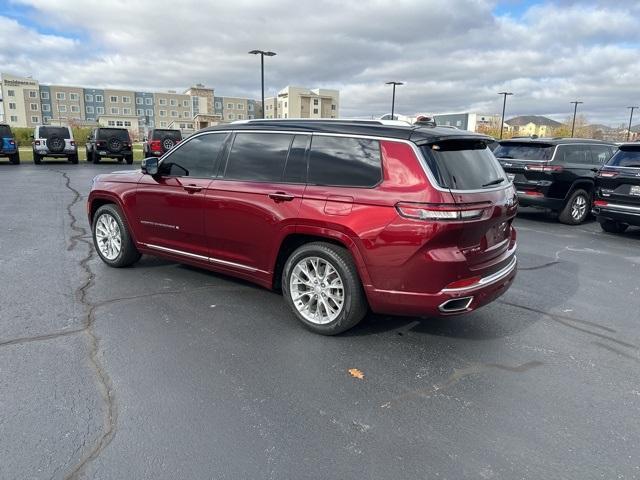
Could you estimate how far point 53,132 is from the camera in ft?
76.1

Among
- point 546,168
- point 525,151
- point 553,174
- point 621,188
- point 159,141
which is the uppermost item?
point 159,141

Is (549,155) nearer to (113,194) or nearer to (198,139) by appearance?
(198,139)

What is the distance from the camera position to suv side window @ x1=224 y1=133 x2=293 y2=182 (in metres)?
4.19

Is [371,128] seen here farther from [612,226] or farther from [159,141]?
[159,141]

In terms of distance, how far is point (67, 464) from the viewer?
2.39 metres

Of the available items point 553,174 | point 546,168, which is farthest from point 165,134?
point 553,174

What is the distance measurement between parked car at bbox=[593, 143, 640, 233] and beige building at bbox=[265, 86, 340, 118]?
8063 centimetres

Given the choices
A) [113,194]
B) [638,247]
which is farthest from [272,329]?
[638,247]

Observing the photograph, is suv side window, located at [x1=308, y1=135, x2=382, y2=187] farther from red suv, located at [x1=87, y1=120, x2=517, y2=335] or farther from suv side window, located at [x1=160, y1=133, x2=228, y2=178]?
suv side window, located at [x1=160, y1=133, x2=228, y2=178]

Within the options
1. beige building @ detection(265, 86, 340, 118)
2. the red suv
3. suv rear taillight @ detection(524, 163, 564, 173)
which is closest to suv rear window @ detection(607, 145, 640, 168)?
suv rear taillight @ detection(524, 163, 564, 173)

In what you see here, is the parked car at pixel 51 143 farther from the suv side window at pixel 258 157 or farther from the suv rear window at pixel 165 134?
the suv side window at pixel 258 157

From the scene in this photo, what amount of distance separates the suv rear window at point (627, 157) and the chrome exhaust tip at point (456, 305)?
6.55m

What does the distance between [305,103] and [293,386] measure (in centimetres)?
9380

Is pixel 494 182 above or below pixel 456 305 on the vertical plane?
above
